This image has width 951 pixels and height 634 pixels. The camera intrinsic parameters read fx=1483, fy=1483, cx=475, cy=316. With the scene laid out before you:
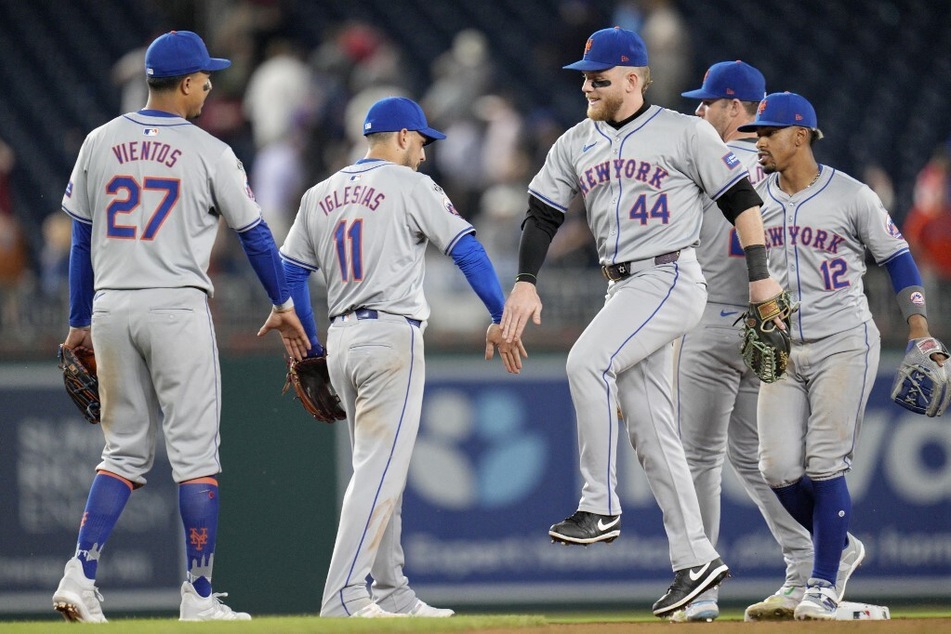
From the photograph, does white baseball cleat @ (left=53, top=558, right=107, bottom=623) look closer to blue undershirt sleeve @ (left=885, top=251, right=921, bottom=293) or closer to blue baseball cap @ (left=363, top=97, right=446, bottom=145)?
blue baseball cap @ (left=363, top=97, right=446, bottom=145)

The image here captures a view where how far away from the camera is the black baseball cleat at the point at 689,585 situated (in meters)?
5.46

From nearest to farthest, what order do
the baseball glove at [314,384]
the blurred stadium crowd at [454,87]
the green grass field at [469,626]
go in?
the green grass field at [469,626] < the baseball glove at [314,384] < the blurred stadium crowd at [454,87]

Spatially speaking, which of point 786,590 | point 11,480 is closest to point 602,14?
point 11,480

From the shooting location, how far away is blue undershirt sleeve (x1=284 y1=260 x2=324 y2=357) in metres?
6.23

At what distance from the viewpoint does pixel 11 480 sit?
8.81 meters

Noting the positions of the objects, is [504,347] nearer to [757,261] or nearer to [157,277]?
[757,261]

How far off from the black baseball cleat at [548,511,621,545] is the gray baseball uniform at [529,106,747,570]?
0.03 metres

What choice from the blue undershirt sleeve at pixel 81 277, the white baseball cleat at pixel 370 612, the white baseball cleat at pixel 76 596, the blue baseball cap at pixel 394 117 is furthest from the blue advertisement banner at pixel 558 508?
the white baseball cleat at pixel 76 596

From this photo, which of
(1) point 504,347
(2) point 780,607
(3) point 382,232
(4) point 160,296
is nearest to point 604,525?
(1) point 504,347

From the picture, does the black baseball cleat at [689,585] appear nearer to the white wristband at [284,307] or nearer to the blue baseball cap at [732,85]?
the white wristband at [284,307]

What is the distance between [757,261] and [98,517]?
8.67 ft

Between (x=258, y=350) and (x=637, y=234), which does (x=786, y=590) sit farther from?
(x=258, y=350)

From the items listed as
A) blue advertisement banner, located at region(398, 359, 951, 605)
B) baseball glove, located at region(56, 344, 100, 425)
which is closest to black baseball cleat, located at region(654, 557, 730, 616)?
baseball glove, located at region(56, 344, 100, 425)

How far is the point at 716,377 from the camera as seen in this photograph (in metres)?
6.26
